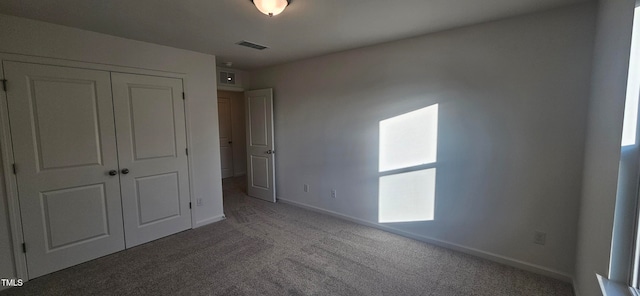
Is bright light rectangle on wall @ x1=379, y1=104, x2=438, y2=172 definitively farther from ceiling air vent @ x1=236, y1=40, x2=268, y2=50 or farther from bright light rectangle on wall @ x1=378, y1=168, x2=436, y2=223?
ceiling air vent @ x1=236, y1=40, x2=268, y2=50

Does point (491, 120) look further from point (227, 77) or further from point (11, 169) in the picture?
point (11, 169)

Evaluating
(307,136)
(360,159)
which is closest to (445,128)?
(360,159)

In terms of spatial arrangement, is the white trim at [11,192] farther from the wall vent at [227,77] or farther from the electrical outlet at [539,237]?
the electrical outlet at [539,237]

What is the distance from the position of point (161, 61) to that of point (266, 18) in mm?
1609

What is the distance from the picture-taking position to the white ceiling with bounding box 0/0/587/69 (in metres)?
2.04

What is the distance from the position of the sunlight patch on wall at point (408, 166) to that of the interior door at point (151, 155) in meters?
2.59

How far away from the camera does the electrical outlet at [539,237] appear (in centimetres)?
233

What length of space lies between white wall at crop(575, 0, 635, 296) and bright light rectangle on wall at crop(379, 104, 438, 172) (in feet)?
3.93

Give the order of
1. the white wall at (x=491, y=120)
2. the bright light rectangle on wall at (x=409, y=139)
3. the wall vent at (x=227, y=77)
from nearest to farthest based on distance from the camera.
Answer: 1. the white wall at (x=491, y=120)
2. the bright light rectangle on wall at (x=409, y=139)
3. the wall vent at (x=227, y=77)

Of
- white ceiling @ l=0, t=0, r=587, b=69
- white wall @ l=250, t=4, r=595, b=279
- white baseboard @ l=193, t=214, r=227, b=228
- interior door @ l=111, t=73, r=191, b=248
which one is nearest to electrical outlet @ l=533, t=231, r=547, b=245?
white wall @ l=250, t=4, r=595, b=279

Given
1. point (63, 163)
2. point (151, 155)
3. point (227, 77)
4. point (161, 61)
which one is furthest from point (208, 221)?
point (227, 77)

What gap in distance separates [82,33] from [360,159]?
3292 millimetres

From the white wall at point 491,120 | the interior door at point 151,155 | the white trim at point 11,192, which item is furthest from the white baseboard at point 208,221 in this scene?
the white wall at point 491,120

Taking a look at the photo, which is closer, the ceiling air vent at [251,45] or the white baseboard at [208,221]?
the ceiling air vent at [251,45]
